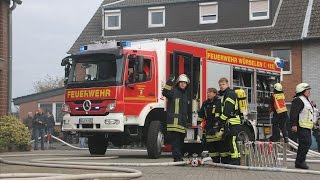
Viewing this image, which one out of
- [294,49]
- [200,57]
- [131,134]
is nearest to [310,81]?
[294,49]

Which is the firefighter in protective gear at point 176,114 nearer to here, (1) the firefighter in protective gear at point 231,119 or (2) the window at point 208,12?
(1) the firefighter in protective gear at point 231,119

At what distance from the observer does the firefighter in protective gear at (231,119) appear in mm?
10930

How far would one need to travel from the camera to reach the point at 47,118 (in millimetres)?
22625

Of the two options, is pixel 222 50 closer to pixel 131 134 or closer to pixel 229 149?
pixel 131 134

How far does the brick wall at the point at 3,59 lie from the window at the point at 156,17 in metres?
17.0

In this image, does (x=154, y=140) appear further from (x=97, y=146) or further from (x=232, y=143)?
(x=232, y=143)

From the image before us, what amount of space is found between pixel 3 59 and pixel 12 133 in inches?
103

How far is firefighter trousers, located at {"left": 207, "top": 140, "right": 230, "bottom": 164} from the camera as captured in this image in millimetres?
11375

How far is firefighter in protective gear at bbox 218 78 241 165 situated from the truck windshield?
10.3 feet

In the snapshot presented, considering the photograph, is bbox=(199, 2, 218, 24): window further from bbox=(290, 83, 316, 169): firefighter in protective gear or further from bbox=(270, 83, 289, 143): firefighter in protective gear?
bbox=(290, 83, 316, 169): firefighter in protective gear

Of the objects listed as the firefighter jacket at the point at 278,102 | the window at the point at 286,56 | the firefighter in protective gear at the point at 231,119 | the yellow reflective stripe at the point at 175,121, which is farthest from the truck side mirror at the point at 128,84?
the window at the point at 286,56

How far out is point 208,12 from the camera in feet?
110

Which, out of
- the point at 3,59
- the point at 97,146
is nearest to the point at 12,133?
the point at 3,59

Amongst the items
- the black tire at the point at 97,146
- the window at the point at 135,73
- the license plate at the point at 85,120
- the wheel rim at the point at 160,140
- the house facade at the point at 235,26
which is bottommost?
the black tire at the point at 97,146
